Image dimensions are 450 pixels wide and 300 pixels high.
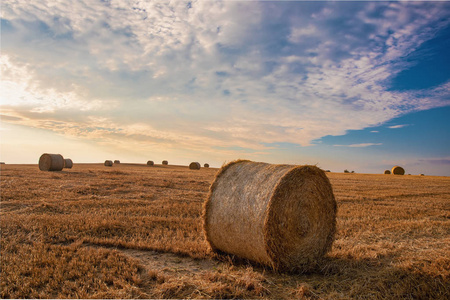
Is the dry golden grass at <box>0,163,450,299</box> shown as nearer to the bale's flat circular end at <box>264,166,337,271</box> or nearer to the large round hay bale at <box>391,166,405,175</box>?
the bale's flat circular end at <box>264,166,337,271</box>

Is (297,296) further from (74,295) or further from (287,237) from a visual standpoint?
(74,295)

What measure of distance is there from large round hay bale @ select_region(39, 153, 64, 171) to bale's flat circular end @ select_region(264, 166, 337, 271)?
82.7 ft

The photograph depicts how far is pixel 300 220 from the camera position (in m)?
6.05

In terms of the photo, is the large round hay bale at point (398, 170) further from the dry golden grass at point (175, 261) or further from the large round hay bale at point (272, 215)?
the large round hay bale at point (272, 215)

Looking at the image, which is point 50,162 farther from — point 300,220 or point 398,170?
point 398,170

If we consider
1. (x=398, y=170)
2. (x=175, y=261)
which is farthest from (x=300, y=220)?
(x=398, y=170)

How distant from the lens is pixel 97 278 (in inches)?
187

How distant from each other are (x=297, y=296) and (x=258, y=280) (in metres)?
0.65

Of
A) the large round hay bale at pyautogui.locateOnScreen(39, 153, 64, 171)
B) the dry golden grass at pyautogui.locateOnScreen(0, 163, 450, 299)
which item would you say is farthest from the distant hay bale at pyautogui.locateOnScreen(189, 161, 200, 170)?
the dry golden grass at pyautogui.locateOnScreen(0, 163, 450, 299)

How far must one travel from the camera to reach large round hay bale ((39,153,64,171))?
2564 cm

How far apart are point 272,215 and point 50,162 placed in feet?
83.0

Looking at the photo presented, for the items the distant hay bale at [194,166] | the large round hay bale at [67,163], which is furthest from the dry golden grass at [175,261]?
the distant hay bale at [194,166]

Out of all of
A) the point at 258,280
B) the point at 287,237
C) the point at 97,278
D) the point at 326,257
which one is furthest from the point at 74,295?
the point at 326,257

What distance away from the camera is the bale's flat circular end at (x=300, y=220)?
554 centimetres
